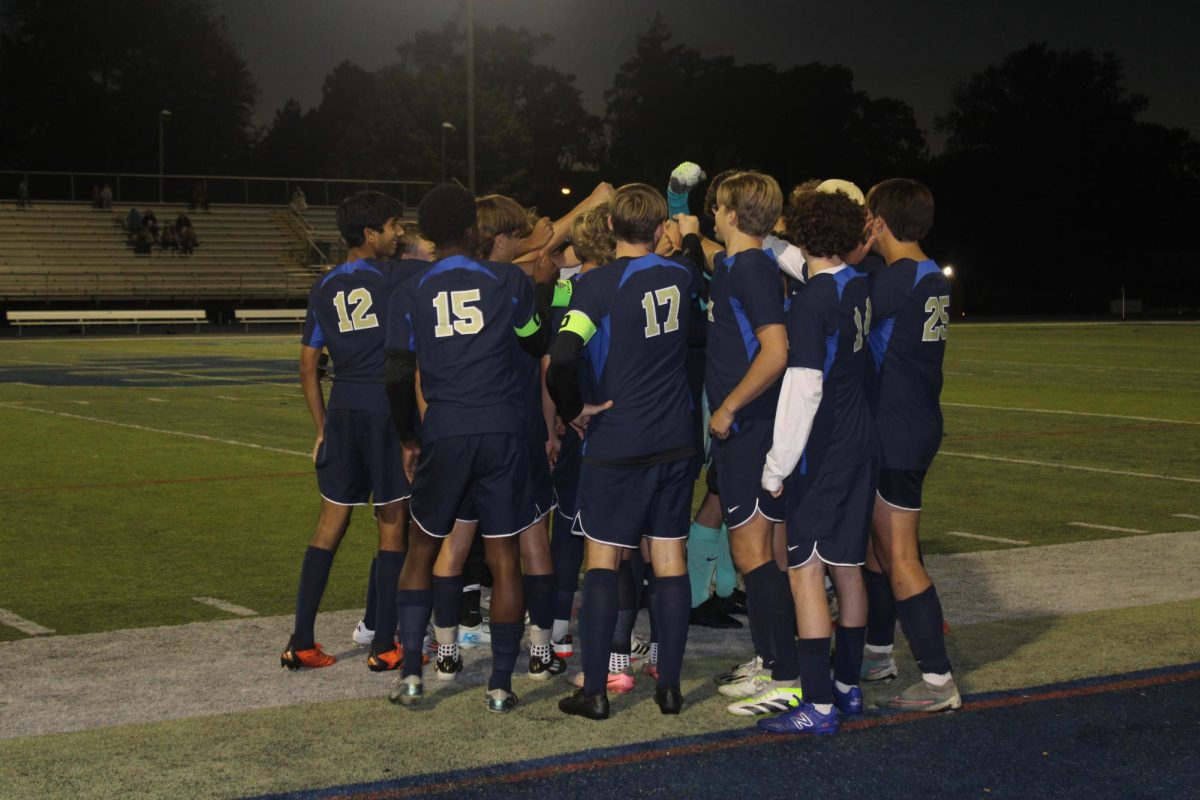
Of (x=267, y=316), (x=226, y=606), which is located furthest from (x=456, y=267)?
(x=267, y=316)

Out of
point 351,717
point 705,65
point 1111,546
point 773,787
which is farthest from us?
point 705,65

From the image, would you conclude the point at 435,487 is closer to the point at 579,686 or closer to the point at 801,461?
the point at 579,686

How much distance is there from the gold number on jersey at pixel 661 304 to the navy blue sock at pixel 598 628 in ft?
2.91

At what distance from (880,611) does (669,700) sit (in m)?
1.04

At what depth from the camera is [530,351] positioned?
563 cm

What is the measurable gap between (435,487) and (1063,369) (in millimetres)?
21068

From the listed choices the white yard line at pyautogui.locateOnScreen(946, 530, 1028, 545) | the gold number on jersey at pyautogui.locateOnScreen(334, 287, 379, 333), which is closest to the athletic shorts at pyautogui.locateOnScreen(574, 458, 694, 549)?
the gold number on jersey at pyautogui.locateOnScreen(334, 287, 379, 333)

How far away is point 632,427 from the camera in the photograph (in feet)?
17.8

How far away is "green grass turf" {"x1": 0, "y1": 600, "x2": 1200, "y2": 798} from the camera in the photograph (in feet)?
15.7

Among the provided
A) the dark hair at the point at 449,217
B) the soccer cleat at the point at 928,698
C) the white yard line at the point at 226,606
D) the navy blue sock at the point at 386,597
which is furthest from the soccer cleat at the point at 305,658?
the soccer cleat at the point at 928,698

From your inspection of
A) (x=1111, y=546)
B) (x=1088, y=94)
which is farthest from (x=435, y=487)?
(x=1088, y=94)

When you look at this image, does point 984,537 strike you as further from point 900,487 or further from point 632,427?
point 632,427

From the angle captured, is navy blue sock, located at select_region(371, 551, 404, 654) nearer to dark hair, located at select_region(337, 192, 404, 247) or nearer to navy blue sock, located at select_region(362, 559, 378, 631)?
navy blue sock, located at select_region(362, 559, 378, 631)

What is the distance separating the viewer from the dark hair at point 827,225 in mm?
5332
